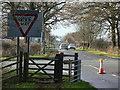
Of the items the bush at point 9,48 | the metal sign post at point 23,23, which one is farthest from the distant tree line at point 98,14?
the metal sign post at point 23,23

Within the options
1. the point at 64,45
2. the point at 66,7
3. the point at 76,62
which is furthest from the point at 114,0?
the point at 64,45

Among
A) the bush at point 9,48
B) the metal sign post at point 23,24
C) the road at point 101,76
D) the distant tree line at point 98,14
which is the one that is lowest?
the road at point 101,76

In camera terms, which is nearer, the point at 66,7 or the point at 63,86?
→ the point at 63,86

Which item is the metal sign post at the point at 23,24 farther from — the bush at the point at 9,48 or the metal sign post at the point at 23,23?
the bush at the point at 9,48

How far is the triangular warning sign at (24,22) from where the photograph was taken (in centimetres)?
1081

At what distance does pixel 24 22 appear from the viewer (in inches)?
428

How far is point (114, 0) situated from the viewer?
30062 mm

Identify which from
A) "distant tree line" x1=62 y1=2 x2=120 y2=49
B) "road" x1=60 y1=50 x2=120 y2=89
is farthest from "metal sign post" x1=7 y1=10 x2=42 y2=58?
"distant tree line" x1=62 y1=2 x2=120 y2=49

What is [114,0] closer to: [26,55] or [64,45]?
[26,55]

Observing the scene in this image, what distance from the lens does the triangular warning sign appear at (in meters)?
10.8

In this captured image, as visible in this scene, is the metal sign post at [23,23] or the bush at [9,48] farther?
the bush at [9,48]

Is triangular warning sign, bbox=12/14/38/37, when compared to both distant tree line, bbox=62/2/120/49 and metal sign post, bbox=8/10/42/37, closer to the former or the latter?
metal sign post, bbox=8/10/42/37

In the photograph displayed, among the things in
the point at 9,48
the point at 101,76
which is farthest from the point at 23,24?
the point at 9,48

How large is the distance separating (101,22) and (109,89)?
3357 centimetres
